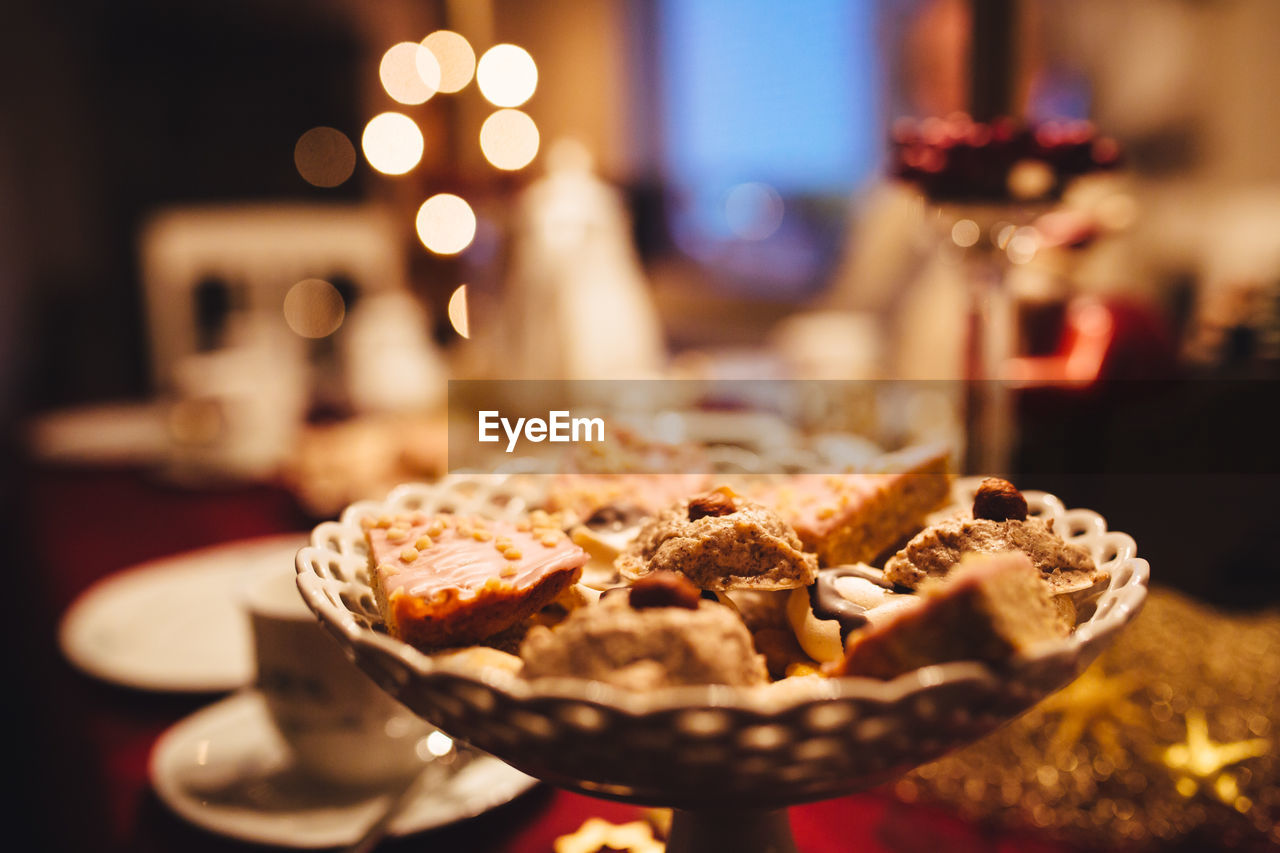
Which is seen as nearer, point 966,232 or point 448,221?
point 966,232

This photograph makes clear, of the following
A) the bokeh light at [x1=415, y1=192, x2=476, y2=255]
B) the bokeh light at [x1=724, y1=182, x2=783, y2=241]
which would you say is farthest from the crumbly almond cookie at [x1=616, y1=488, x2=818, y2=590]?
the bokeh light at [x1=724, y1=182, x2=783, y2=241]

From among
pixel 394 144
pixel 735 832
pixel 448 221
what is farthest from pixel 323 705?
pixel 394 144

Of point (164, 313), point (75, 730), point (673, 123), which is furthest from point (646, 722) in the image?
point (673, 123)

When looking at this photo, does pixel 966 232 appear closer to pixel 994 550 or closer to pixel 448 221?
pixel 994 550

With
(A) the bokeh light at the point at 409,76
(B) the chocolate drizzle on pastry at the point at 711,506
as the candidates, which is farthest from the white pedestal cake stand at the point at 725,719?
(A) the bokeh light at the point at 409,76

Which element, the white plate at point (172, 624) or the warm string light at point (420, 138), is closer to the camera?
the white plate at point (172, 624)

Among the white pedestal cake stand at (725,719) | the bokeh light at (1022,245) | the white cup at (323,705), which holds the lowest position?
the white cup at (323,705)

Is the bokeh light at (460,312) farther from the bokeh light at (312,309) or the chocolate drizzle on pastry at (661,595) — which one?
the chocolate drizzle on pastry at (661,595)

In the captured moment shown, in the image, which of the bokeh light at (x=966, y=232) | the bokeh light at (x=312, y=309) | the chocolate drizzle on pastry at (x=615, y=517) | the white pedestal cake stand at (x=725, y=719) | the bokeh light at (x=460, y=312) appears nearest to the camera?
the white pedestal cake stand at (x=725, y=719)
